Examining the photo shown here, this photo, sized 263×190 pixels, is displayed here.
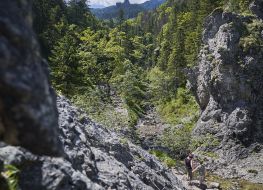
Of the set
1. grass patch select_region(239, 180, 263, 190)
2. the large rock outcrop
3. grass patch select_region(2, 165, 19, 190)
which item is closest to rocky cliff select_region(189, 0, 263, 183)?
grass patch select_region(239, 180, 263, 190)

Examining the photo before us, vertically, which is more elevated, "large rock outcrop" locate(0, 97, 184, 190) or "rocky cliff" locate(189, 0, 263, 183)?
"large rock outcrop" locate(0, 97, 184, 190)

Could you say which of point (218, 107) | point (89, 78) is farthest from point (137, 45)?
point (218, 107)

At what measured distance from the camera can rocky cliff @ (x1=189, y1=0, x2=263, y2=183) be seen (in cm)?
4556

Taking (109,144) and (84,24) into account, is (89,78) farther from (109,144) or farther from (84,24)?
(109,144)

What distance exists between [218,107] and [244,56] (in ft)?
22.6

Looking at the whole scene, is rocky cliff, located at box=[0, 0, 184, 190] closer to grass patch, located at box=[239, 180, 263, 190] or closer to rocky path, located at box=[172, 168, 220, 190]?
rocky path, located at box=[172, 168, 220, 190]

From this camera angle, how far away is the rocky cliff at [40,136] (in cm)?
627

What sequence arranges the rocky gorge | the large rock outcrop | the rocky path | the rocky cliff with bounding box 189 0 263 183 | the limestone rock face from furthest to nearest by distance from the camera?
the rocky cliff with bounding box 189 0 263 183 < the rocky path < the large rock outcrop < the rocky gorge < the limestone rock face

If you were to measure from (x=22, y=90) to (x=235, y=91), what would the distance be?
4510 cm

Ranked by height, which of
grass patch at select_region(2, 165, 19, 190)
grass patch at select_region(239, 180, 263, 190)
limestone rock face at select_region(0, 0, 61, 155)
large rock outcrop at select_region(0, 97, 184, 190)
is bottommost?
grass patch at select_region(239, 180, 263, 190)

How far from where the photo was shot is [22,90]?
622 centimetres

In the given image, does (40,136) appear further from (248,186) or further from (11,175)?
(248,186)

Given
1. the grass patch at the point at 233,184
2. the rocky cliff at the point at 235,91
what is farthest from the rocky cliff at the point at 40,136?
the rocky cliff at the point at 235,91

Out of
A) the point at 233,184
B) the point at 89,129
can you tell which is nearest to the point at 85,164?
the point at 89,129
